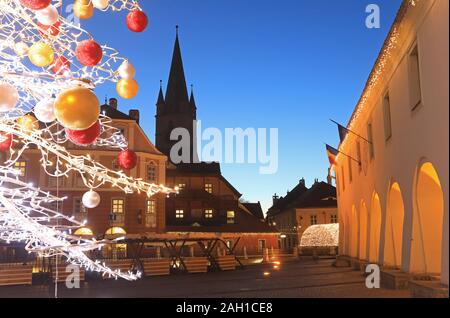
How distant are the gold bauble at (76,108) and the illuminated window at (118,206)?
30.8m

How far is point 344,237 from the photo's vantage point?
28438 mm

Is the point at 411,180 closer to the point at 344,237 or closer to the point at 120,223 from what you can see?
the point at 344,237

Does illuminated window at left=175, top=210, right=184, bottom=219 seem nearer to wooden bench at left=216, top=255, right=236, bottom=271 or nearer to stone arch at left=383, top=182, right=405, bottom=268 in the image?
wooden bench at left=216, top=255, right=236, bottom=271

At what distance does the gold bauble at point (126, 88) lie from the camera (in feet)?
17.3

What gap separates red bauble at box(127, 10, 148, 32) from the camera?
5.27m

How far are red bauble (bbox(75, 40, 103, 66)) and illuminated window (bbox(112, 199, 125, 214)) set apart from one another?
Answer: 98.9 ft

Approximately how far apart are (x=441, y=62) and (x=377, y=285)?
7440mm

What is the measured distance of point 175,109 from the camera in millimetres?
77312

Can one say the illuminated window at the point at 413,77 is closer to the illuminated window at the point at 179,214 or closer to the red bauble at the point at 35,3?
the red bauble at the point at 35,3

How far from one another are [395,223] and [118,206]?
2323 centimetres

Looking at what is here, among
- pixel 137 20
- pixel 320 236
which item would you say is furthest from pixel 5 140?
pixel 320 236

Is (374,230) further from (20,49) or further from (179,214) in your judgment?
(179,214)

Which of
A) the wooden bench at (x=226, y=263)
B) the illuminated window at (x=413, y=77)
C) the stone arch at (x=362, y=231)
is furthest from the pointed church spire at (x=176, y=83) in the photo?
the illuminated window at (x=413, y=77)

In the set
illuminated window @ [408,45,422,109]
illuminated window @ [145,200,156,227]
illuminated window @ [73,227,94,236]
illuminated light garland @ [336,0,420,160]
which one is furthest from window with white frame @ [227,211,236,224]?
illuminated window @ [408,45,422,109]
